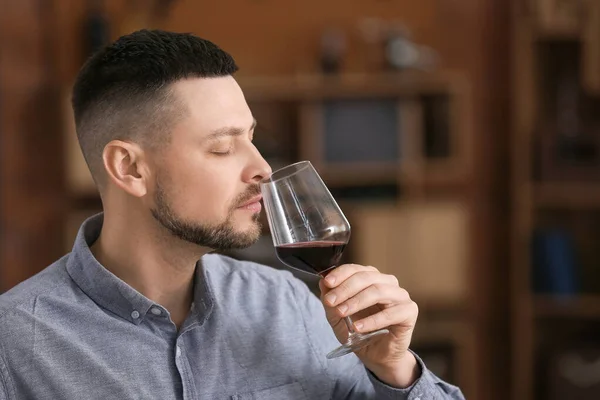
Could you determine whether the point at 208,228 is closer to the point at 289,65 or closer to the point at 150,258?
the point at 150,258

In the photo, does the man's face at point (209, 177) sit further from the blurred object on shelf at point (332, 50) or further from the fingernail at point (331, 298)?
the blurred object on shelf at point (332, 50)

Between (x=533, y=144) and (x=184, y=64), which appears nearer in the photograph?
(x=184, y=64)

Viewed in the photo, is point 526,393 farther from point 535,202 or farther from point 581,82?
point 581,82

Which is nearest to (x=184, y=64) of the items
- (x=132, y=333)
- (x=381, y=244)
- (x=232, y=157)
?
(x=232, y=157)

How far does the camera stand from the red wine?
51.8 inches

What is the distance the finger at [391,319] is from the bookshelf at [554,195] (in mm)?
2716

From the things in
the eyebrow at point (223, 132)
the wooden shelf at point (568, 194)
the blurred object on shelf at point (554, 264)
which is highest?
the eyebrow at point (223, 132)

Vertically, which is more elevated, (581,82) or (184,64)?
(184,64)

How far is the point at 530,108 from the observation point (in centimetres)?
425

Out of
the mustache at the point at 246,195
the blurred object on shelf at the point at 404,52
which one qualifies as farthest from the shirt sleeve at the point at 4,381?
the blurred object on shelf at the point at 404,52

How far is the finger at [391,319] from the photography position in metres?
1.33

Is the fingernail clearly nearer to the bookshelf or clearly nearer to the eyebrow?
the eyebrow

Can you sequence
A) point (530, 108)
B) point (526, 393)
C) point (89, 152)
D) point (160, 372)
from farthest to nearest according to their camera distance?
Answer: 1. point (530, 108)
2. point (526, 393)
3. point (89, 152)
4. point (160, 372)

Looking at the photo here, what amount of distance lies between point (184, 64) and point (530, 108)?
3.14 m
